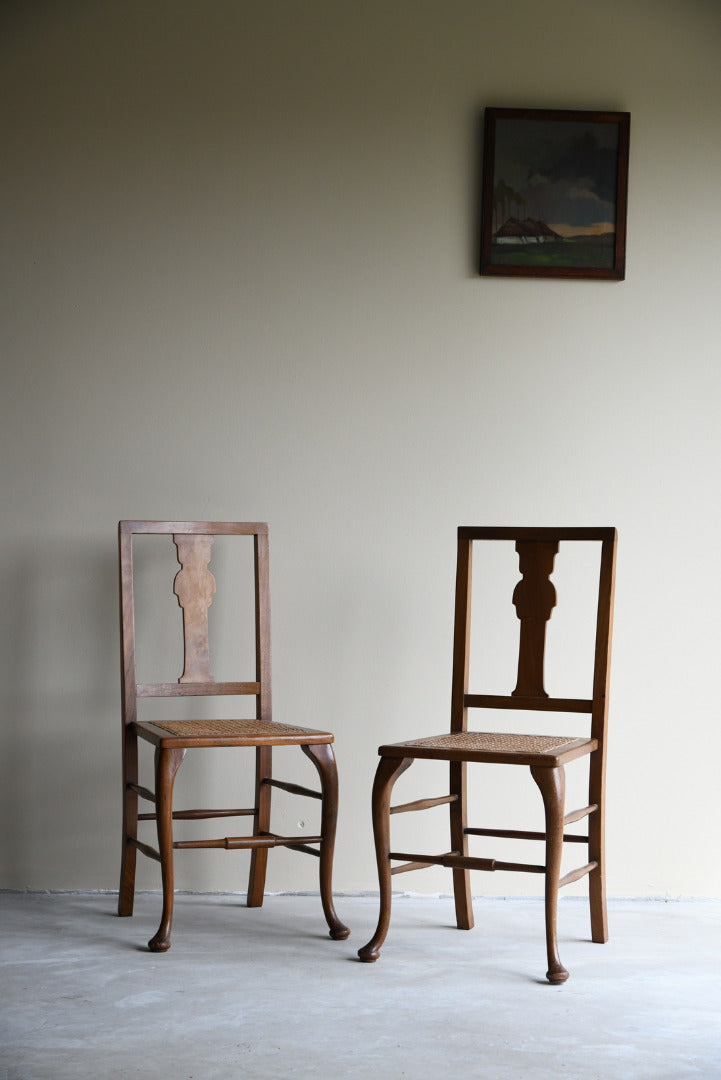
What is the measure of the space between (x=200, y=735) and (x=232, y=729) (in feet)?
0.46

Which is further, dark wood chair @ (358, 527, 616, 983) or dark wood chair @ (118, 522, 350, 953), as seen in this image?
dark wood chair @ (118, 522, 350, 953)

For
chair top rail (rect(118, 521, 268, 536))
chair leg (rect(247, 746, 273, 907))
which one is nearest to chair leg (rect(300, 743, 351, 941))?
chair leg (rect(247, 746, 273, 907))

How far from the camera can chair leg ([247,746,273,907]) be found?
9.37 feet

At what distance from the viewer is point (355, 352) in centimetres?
309

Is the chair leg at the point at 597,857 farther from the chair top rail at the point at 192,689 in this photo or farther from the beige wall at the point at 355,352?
the chair top rail at the point at 192,689

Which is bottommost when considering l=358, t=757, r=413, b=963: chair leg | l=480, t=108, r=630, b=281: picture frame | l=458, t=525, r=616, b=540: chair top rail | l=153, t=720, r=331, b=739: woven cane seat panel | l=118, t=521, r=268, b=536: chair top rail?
l=358, t=757, r=413, b=963: chair leg

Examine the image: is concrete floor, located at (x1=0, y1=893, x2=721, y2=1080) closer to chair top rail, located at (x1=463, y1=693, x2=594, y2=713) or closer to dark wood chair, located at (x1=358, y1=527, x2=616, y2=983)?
dark wood chair, located at (x1=358, y1=527, x2=616, y2=983)

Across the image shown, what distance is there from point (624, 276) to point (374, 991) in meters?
2.02

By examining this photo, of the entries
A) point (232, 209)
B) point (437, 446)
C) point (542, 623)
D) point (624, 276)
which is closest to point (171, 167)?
point (232, 209)

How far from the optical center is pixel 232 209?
309cm

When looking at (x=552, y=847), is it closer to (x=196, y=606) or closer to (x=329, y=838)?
(x=329, y=838)

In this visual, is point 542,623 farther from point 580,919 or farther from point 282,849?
point 282,849

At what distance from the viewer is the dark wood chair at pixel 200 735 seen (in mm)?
2471

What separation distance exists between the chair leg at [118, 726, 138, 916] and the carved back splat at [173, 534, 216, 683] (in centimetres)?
21
